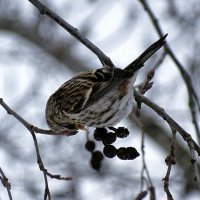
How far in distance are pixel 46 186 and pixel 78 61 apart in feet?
15.7

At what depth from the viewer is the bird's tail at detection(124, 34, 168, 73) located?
Answer: 254 cm

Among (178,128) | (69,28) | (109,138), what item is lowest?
(178,128)

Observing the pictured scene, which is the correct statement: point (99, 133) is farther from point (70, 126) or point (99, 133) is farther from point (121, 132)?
point (70, 126)

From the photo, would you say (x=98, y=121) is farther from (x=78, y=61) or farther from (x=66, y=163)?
(x=78, y=61)

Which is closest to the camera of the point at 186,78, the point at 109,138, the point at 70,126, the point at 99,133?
the point at 109,138

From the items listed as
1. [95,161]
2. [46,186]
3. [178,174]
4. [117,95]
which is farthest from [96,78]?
[178,174]

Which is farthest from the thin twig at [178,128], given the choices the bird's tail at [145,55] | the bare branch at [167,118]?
the bird's tail at [145,55]

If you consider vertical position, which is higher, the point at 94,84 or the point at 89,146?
the point at 94,84

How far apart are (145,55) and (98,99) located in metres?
0.44

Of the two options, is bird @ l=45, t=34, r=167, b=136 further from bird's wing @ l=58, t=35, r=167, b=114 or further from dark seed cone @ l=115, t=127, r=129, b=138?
dark seed cone @ l=115, t=127, r=129, b=138

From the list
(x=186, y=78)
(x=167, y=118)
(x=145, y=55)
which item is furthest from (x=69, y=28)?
(x=186, y=78)

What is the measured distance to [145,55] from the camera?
8.61 ft

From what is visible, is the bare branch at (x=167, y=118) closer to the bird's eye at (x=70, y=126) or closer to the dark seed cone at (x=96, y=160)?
the dark seed cone at (x=96, y=160)

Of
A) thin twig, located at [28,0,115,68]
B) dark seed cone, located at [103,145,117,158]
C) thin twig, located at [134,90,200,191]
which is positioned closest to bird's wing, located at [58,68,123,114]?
thin twig, located at [28,0,115,68]
